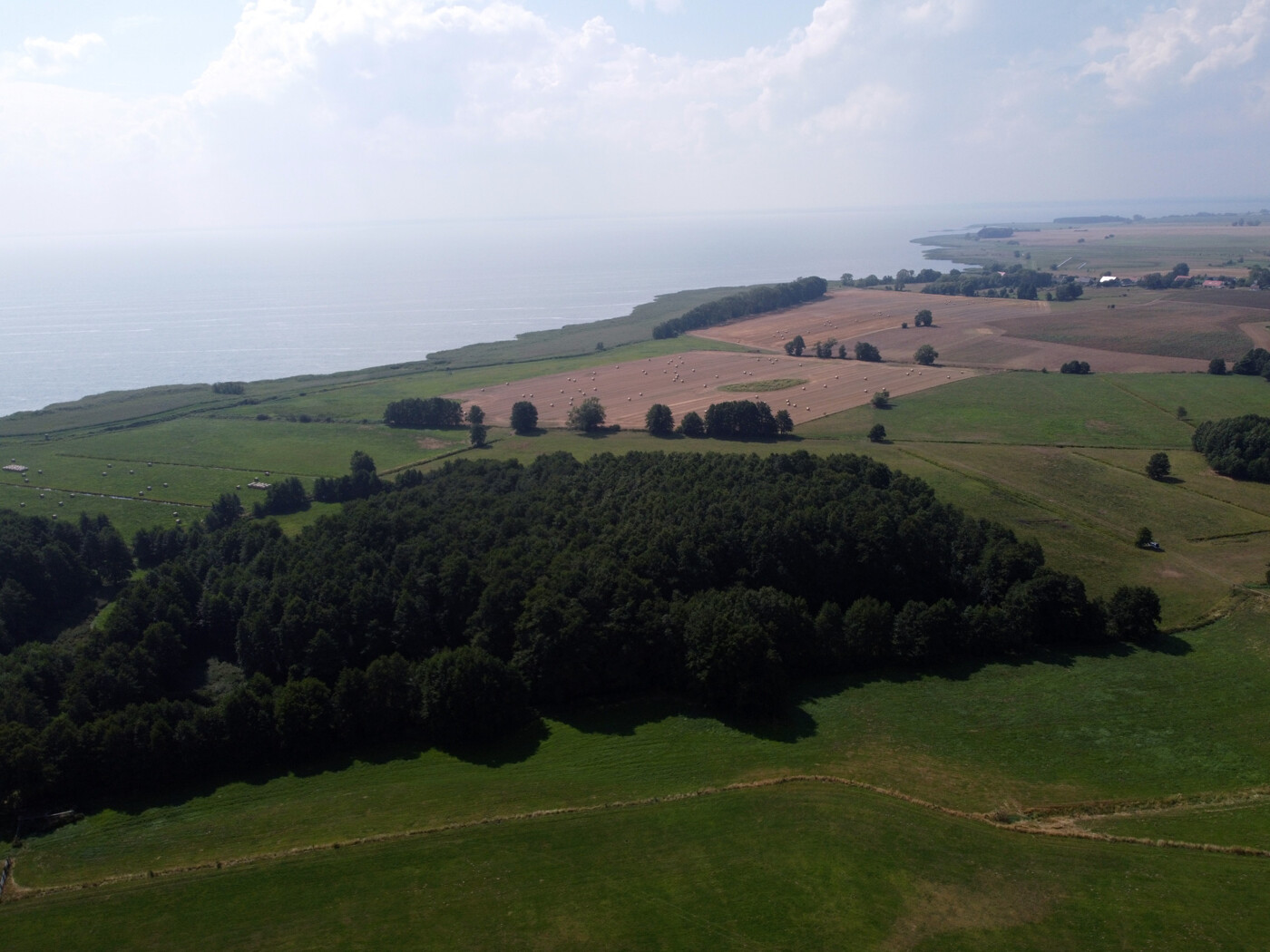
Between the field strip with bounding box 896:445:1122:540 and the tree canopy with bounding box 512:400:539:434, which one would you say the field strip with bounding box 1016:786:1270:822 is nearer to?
the field strip with bounding box 896:445:1122:540

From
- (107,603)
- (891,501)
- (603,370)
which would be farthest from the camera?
(603,370)

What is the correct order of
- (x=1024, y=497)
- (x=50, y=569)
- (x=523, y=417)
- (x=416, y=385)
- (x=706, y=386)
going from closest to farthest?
(x=50, y=569)
(x=1024, y=497)
(x=523, y=417)
(x=706, y=386)
(x=416, y=385)

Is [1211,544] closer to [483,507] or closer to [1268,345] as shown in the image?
[483,507]

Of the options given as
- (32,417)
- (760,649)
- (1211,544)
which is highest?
(32,417)

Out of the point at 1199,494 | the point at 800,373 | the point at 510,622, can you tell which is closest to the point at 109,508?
the point at 510,622

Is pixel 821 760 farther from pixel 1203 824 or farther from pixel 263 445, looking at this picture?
pixel 263 445

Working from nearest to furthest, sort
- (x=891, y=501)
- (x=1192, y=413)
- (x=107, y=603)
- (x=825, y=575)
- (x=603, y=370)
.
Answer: (x=825, y=575) < (x=891, y=501) < (x=107, y=603) < (x=1192, y=413) < (x=603, y=370)

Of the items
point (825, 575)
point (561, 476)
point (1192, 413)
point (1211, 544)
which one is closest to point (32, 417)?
point (561, 476)
